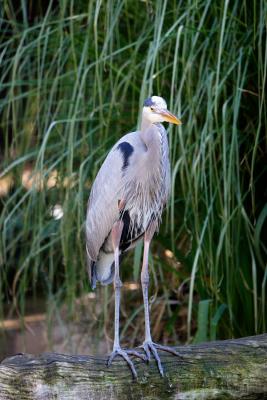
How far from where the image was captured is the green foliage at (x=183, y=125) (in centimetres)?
303

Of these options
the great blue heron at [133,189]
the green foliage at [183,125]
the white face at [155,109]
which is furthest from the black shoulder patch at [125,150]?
the green foliage at [183,125]

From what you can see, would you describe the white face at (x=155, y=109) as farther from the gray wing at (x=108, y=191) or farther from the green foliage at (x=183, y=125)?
the green foliage at (x=183, y=125)

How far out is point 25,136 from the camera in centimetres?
383

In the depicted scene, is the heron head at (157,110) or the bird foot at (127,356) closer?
the bird foot at (127,356)

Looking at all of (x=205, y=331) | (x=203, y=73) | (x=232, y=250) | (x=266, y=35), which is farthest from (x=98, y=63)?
(x=205, y=331)

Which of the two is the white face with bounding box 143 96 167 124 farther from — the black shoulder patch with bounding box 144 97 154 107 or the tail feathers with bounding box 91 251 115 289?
the tail feathers with bounding box 91 251 115 289

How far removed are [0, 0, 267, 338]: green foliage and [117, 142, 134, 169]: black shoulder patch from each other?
0.32m

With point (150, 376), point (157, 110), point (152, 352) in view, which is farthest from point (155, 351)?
point (157, 110)

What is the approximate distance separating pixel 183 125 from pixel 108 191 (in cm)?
56

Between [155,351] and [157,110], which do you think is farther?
[157,110]

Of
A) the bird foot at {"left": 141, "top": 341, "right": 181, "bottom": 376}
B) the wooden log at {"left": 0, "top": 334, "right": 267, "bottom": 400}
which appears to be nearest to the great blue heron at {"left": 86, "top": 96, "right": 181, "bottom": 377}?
the bird foot at {"left": 141, "top": 341, "right": 181, "bottom": 376}

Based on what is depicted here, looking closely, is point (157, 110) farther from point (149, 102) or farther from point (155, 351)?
point (155, 351)

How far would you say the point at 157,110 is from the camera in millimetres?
2613

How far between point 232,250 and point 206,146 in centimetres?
38
